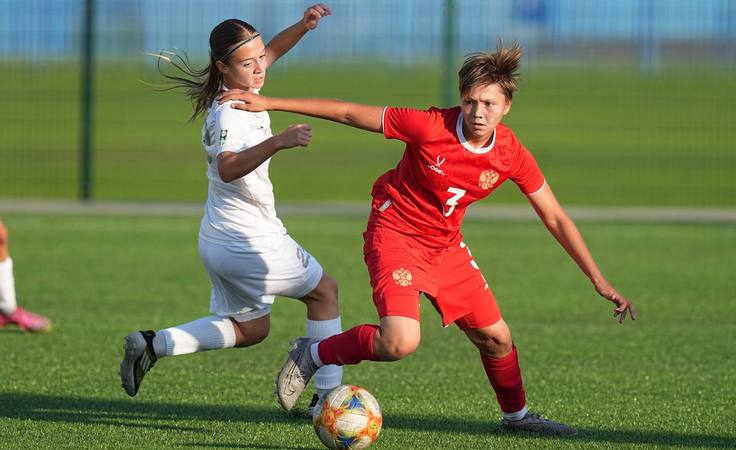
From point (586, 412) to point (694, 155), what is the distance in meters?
21.2

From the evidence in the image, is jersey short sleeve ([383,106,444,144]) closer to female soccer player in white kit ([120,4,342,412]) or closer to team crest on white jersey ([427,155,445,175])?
team crest on white jersey ([427,155,445,175])

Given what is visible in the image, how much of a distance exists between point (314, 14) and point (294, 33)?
0.15 metres

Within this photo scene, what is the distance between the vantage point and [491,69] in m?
4.99

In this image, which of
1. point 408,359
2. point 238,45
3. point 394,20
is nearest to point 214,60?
point 238,45

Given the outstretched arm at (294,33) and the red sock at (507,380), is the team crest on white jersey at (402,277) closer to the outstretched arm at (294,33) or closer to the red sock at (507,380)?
the red sock at (507,380)

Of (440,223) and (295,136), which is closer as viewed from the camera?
(295,136)

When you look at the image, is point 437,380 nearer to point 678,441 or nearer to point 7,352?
point 678,441

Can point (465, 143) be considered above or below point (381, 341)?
above

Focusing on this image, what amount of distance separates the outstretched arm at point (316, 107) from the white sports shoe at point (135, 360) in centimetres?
115

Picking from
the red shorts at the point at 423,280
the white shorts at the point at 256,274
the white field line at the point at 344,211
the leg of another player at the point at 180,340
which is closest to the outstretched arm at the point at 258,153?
→ the white shorts at the point at 256,274

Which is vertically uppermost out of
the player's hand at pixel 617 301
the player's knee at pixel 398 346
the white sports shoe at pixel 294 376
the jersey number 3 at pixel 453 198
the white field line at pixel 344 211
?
the jersey number 3 at pixel 453 198

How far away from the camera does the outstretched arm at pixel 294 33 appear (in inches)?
237

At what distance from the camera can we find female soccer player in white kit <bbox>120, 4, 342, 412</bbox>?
5.38m

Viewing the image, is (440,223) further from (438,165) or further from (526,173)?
(526,173)
